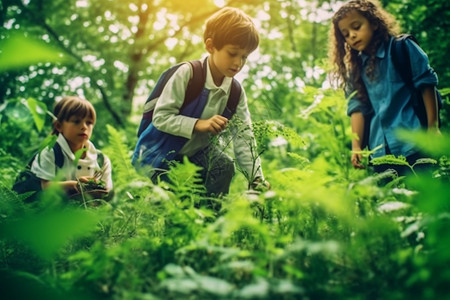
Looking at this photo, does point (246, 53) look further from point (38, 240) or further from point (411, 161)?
point (38, 240)

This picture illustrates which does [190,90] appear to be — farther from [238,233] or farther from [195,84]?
[238,233]

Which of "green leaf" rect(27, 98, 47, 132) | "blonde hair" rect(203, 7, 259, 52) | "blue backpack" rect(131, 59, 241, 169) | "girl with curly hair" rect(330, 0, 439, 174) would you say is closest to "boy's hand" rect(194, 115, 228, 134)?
"blue backpack" rect(131, 59, 241, 169)

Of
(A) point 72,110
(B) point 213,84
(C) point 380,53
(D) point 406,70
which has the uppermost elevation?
(C) point 380,53

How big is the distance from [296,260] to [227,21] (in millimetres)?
2491

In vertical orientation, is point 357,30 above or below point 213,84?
above

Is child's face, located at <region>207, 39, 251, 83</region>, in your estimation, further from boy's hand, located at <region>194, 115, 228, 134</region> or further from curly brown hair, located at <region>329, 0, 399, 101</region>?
curly brown hair, located at <region>329, 0, 399, 101</region>

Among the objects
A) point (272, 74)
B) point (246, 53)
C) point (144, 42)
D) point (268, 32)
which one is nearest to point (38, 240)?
point (246, 53)

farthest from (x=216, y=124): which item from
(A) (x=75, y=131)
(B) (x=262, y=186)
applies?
(A) (x=75, y=131)

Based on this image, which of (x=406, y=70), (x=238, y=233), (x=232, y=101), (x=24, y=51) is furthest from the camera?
(x=232, y=101)

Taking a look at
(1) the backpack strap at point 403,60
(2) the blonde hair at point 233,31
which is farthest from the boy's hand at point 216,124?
(1) the backpack strap at point 403,60

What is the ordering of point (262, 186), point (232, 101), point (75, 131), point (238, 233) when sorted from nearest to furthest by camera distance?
point (238, 233) → point (262, 186) → point (232, 101) → point (75, 131)

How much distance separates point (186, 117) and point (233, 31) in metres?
0.86

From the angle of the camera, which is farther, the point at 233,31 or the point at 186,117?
the point at 233,31

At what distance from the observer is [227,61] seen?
306 cm
